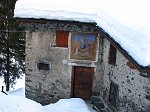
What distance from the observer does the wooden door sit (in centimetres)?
1528

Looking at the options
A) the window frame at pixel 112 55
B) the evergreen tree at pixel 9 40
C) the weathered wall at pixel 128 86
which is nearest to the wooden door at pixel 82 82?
the weathered wall at pixel 128 86

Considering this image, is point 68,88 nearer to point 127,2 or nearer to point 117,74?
point 117,74

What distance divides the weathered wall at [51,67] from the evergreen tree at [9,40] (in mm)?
6067

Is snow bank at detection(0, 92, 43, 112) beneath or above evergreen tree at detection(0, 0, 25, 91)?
beneath

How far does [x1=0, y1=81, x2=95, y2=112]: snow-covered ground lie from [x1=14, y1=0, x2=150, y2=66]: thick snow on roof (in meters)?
3.58

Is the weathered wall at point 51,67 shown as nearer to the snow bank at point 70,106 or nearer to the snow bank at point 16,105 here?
the snow bank at point 70,106

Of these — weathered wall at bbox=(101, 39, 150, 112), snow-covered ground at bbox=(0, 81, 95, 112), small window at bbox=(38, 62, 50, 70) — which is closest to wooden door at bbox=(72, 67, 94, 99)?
snow-covered ground at bbox=(0, 81, 95, 112)

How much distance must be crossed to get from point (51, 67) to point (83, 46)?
1869 millimetres

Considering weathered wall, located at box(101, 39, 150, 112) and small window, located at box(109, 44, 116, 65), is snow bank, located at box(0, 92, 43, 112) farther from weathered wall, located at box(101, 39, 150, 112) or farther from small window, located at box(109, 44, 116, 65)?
small window, located at box(109, 44, 116, 65)

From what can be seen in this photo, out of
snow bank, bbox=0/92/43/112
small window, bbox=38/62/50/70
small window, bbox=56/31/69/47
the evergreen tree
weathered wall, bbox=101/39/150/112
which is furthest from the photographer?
the evergreen tree

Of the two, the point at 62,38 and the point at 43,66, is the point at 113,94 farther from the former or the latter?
the point at 43,66

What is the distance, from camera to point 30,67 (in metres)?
15.9

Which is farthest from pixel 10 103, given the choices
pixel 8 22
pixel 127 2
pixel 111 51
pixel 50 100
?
pixel 8 22

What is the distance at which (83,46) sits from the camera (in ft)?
48.9
